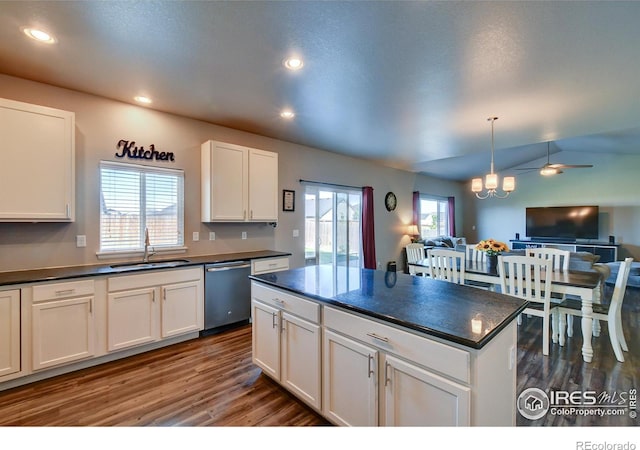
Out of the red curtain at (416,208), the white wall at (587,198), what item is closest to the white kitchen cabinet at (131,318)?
the red curtain at (416,208)

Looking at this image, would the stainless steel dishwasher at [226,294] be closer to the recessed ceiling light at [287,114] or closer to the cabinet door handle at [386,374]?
the recessed ceiling light at [287,114]

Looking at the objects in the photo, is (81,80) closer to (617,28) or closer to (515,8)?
(515,8)

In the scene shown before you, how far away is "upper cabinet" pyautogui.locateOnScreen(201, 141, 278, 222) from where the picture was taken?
3.63 m

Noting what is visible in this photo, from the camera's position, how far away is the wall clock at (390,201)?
6658 mm

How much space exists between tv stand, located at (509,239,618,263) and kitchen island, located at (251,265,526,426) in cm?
745

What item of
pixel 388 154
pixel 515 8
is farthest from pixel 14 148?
pixel 388 154

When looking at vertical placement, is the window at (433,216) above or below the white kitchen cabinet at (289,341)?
above

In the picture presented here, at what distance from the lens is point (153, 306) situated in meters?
2.96

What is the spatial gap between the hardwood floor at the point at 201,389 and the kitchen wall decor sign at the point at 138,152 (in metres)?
2.15

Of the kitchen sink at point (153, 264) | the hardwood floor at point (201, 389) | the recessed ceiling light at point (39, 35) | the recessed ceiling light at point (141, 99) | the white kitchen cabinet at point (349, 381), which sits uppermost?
the recessed ceiling light at point (141, 99)

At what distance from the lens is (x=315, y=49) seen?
7.10 feet

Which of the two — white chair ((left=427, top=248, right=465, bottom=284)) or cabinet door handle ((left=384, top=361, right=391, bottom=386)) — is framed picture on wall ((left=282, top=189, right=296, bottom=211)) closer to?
white chair ((left=427, top=248, right=465, bottom=284))

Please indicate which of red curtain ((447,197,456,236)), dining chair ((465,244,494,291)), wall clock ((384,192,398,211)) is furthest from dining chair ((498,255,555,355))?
red curtain ((447,197,456,236))

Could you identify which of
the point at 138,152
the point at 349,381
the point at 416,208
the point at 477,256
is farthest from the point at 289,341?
the point at 416,208
